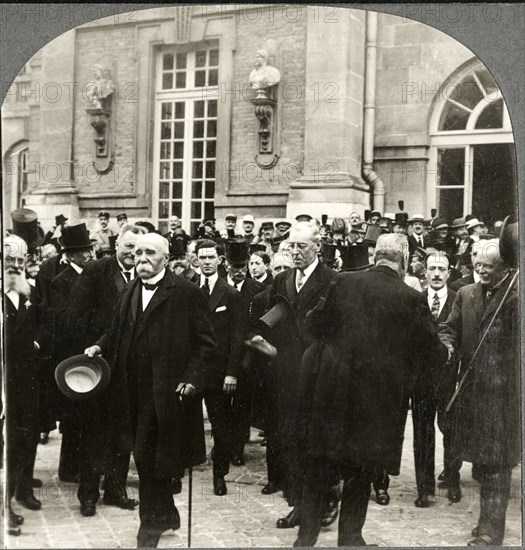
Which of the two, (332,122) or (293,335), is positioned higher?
(332,122)

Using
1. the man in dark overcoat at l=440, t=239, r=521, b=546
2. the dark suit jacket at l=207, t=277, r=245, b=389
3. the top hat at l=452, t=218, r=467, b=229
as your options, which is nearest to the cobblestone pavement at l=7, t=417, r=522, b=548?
the man in dark overcoat at l=440, t=239, r=521, b=546

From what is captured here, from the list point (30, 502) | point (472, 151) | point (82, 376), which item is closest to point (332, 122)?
point (472, 151)

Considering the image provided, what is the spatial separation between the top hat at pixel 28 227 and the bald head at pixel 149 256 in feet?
2.45

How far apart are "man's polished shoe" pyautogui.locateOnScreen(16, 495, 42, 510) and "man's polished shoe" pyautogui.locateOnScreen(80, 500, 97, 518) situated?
A: 0.26 metres

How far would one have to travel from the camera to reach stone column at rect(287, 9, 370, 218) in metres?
4.65

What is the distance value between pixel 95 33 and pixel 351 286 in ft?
7.50

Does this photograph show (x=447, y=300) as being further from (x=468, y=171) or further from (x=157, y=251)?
(x=157, y=251)

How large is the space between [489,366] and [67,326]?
2.58m

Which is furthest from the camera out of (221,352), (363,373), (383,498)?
(221,352)

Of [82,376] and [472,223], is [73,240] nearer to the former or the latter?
[82,376]

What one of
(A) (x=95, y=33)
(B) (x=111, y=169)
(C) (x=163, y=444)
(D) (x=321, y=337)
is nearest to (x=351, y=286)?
(D) (x=321, y=337)

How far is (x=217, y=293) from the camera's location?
4.91 meters

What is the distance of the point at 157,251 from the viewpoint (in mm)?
4340

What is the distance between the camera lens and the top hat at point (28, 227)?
4547mm
